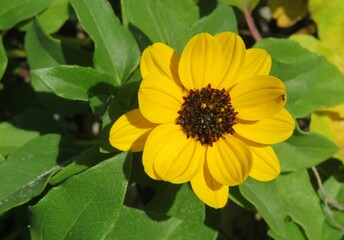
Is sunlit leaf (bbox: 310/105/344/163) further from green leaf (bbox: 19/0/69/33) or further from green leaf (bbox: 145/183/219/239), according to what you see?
green leaf (bbox: 19/0/69/33)

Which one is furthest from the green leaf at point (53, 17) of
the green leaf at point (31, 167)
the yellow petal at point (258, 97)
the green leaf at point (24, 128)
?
the yellow petal at point (258, 97)

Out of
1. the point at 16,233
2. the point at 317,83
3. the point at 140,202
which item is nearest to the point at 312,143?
the point at 317,83

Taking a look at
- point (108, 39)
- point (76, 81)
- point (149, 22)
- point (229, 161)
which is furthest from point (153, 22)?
point (229, 161)

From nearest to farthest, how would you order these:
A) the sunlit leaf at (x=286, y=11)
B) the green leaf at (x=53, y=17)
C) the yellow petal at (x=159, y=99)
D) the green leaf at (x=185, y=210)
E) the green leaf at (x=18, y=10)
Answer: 1. the yellow petal at (x=159, y=99)
2. the green leaf at (x=185, y=210)
3. the green leaf at (x=18, y=10)
4. the green leaf at (x=53, y=17)
5. the sunlit leaf at (x=286, y=11)

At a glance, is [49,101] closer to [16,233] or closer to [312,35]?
[16,233]

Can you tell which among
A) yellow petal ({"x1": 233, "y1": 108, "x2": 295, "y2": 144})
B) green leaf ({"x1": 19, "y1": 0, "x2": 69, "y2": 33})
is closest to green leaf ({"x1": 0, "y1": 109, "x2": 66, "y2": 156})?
green leaf ({"x1": 19, "y1": 0, "x2": 69, "y2": 33})

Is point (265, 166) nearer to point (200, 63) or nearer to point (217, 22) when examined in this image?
point (200, 63)

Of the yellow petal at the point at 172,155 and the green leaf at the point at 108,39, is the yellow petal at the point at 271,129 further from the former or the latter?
the green leaf at the point at 108,39
